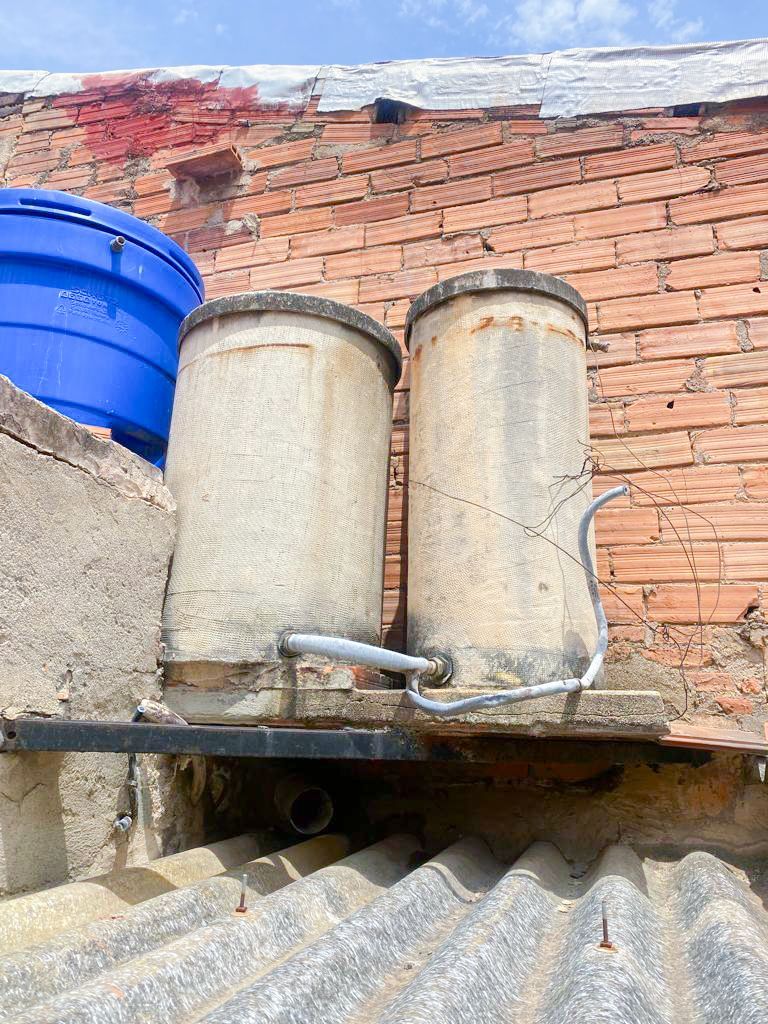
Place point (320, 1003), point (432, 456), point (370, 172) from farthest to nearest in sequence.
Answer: point (370, 172) → point (432, 456) → point (320, 1003)

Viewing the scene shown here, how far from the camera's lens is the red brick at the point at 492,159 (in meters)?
4.09

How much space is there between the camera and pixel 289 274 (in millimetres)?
4289

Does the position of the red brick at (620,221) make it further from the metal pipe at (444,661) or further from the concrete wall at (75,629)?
the concrete wall at (75,629)

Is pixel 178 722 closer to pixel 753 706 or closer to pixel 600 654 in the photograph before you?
pixel 600 654

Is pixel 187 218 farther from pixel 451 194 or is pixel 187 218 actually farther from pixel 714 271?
pixel 714 271

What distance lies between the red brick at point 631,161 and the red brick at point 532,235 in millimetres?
292

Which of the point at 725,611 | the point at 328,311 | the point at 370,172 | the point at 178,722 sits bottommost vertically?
the point at 178,722

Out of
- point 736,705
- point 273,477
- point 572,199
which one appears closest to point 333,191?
point 572,199

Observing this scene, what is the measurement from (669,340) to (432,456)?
4.22ft

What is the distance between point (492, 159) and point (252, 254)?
133cm

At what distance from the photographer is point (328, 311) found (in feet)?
9.69

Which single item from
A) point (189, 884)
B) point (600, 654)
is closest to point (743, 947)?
point (600, 654)

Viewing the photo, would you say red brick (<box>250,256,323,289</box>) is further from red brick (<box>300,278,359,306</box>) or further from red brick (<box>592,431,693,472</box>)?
red brick (<box>592,431,693,472</box>)

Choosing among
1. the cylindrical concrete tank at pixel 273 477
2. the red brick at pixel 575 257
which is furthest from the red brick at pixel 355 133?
the cylindrical concrete tank at pixel 273 477
